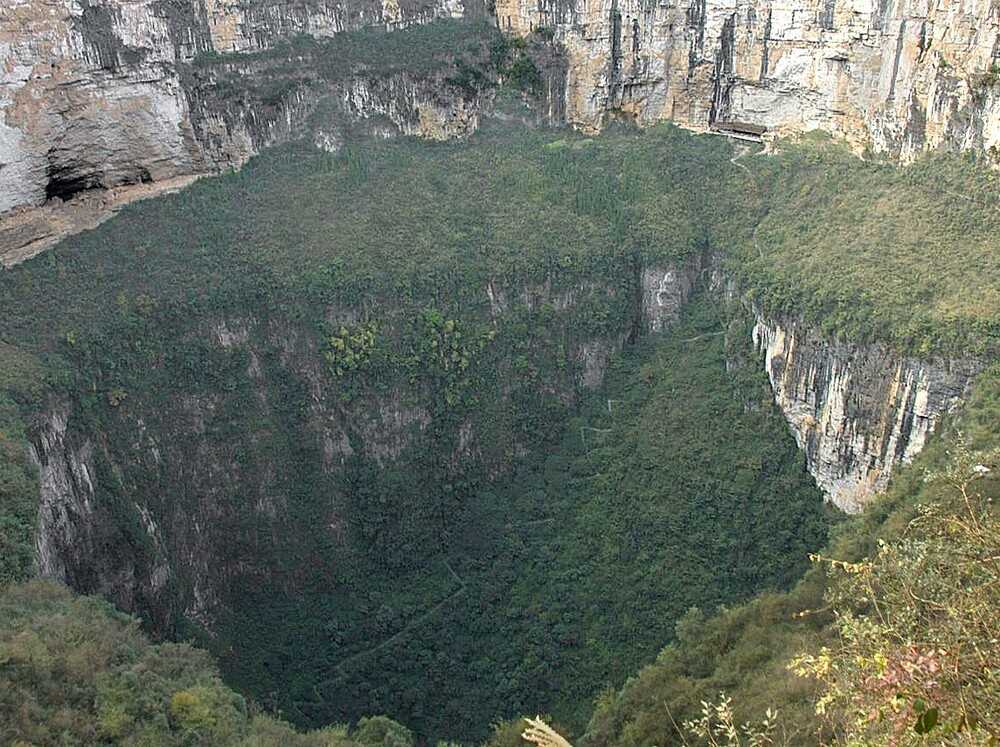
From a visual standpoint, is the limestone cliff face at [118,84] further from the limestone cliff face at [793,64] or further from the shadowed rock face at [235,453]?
the limestone cliff face at [793,64]

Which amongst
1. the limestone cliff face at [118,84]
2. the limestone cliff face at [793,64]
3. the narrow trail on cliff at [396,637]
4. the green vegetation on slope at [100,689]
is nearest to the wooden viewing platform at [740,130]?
the limestone cliff face at [793,64]

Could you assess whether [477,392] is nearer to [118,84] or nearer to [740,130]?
[740,130]

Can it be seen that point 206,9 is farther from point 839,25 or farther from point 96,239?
point 839,25

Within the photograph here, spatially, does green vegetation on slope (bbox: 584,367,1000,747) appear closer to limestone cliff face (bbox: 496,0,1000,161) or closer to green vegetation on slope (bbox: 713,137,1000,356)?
green vegetation on slope (bbox: 713,137,1000,356)

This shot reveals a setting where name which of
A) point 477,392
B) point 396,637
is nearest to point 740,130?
point 477,392

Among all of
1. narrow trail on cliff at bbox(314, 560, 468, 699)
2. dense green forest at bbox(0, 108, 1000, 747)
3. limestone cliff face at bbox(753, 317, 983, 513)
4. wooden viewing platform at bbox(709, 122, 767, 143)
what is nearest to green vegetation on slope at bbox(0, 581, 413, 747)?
dense green forest at bbox(0, 108, 1000, 747)

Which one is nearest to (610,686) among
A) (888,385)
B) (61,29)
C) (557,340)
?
(888,385)

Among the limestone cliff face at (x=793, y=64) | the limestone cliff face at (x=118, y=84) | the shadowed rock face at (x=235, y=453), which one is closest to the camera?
the shadowed rock face at (x=235, y=453)
